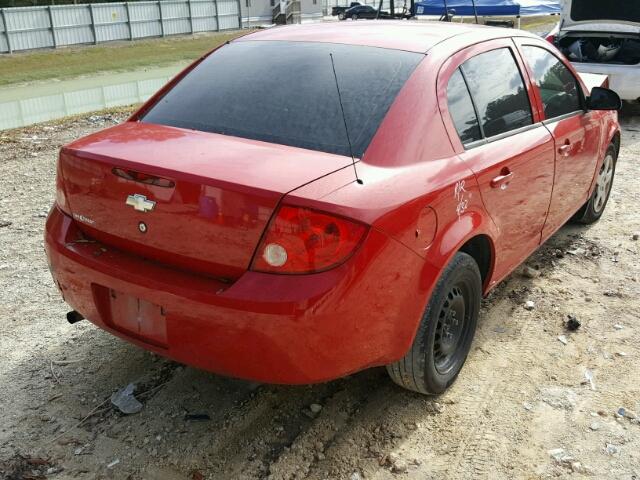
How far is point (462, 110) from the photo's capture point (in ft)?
10.6

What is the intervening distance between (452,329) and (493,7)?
14860 mm

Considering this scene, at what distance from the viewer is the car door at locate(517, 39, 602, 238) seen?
13.3 feet

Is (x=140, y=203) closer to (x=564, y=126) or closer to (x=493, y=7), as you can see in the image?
(x=564, y=126)

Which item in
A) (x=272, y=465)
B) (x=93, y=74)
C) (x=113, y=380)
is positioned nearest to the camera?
(x=272, y=465)

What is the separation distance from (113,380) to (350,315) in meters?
1.55

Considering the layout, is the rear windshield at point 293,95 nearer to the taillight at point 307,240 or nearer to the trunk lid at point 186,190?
the trunk lid at point 186,190

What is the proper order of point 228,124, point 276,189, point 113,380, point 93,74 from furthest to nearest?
1. point 93,74
2. point 113,380
3. point 228,124
4. point 276,189

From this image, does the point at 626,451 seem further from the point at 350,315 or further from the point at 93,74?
the point at 93,74

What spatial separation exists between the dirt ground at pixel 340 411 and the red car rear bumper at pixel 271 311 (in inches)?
18.1

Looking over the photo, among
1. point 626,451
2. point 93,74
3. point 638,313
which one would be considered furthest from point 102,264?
point 93,74

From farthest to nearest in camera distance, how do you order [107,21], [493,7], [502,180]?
[107,21] → [493,7] → [502,180]

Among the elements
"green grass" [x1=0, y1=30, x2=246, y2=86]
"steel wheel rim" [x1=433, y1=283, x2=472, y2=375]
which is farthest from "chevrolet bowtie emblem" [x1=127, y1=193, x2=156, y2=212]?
"green grass" [x1=0, y1=30, x2=246, y2=86]

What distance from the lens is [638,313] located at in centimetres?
413

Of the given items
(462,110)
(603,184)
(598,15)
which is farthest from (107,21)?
(462,110)
